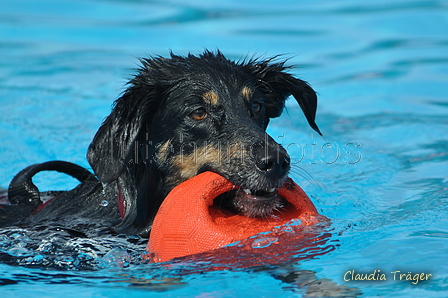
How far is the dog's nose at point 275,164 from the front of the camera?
3.99 m

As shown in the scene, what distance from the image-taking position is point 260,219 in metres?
3.98

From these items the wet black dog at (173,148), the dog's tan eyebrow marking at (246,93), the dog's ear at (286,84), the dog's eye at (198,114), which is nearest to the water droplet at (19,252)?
the wet black dog at (173,148)

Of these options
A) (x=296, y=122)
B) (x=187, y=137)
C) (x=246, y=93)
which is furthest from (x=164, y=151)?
(x=296, y=122)

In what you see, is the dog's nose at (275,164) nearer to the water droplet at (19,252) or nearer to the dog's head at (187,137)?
the dog's head at (187,137)

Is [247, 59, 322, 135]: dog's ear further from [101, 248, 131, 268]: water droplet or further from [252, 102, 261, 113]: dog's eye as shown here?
[101, 248, 131, 268]: water droplet

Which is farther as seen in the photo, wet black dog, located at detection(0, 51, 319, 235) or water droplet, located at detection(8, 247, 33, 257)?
water droplet, located at detection(8, 247, 33, 257)

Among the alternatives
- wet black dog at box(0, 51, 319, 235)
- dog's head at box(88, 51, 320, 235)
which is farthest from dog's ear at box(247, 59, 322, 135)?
dog's head at box(88, 51, 320, 235)

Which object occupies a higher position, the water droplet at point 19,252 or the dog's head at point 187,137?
the dog's head at point 187,137

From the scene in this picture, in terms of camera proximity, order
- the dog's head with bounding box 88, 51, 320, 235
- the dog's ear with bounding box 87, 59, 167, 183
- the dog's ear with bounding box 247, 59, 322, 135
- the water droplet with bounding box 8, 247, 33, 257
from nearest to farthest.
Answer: the dog's head with bounding box 88, 51, 320, 235 < the dog's ear with bounding box 87, 59, 167, 183 < the water droplet with bounding box 8, 247, 33, 257 < the dog's ear with bounding box 247, 59, 322, 135

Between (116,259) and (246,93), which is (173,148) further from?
(116,259)

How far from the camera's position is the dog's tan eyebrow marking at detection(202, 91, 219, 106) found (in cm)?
453

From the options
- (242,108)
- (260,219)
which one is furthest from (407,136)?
(260,219)

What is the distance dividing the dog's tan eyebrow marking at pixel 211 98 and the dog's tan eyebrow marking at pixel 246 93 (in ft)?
0.78

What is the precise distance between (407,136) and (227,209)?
444cm
